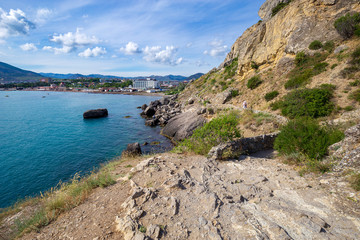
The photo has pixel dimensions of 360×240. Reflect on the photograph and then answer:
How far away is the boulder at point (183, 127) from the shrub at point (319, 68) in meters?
12.8

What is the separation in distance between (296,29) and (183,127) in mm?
19471

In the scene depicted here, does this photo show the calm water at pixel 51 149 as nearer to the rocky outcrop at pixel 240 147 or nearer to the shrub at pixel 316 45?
the rocky outcrop at pixel 240 147

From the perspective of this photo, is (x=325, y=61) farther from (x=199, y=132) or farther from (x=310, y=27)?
(x=199, y=132)

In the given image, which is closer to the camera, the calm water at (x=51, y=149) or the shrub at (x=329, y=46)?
the calm water at (x=51, y=149)

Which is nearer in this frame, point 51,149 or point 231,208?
point 231,208

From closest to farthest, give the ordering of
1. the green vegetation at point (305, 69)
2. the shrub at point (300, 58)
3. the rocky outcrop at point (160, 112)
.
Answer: the green vegetation at point (305, 69)
the shrub at point (300, 58)
the rocky outcrop at point (160, 112)

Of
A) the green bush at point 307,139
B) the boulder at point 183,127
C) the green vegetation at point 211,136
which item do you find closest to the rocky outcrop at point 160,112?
the boulder at point 183,127

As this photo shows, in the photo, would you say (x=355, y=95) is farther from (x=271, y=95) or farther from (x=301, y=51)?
(x=301, y=51)

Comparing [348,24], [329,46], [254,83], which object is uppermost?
[348,24]

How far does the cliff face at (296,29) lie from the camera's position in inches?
766

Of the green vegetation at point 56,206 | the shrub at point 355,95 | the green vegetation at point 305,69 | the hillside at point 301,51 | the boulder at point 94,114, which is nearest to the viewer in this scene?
the green vegetation at point 56,206

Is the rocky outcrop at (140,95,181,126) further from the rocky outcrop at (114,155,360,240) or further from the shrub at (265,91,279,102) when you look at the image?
the rocky outcrop at (114,155,360,240)

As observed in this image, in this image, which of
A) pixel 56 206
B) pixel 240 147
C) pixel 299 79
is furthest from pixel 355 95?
pixel 56 206

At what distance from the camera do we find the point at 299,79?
18.0 metres
